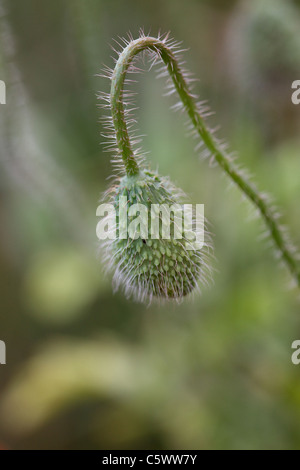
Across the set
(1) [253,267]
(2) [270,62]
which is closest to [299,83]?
(2) [270,62]

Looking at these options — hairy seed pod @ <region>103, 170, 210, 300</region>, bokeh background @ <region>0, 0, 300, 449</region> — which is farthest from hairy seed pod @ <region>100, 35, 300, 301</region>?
bokeh background @ <region>0, 0, 300, 449</region>

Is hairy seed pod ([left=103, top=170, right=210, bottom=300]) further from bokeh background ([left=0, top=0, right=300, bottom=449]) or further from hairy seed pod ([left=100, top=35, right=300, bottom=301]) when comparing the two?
bokeh background ([left=0, top=0, right=300, bottom=449])

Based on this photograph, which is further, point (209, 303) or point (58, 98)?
point (58, 98)

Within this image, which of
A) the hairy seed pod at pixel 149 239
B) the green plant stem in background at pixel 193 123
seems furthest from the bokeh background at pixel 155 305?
the hairy seed pod at pixel 149 239

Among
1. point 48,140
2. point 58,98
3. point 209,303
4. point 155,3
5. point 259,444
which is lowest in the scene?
point 259,444

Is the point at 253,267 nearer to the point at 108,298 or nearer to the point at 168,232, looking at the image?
the point at 108,298
